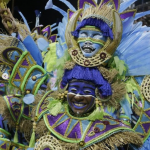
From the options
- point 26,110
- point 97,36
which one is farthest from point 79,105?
point 26,110

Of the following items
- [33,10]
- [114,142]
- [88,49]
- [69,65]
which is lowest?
[114,142]

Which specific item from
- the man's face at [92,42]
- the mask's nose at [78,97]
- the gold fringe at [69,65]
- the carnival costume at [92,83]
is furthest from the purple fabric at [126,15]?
the mask's nose at [78,97]

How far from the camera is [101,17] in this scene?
176cm

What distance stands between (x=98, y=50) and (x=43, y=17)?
3.72 meters

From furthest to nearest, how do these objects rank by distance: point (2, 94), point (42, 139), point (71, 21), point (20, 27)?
point (2, 94) < point (20, 27) < point (71, 21) < point (42, 139)

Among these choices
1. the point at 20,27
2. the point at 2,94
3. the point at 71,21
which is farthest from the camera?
the point at 2,94

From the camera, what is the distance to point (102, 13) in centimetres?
179

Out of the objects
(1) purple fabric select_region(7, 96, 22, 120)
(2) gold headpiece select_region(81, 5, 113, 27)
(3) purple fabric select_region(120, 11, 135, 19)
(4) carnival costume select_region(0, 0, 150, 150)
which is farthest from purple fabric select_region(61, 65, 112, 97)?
(1) purple fabric select_region(7, 96, 22, 120)

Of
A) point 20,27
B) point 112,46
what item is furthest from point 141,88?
point 20,27

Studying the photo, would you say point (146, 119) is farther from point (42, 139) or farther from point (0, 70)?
point (0, 70)

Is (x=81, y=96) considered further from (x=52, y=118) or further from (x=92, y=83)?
(x=52, y=118)

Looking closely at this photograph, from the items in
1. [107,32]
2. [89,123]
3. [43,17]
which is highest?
[43,17]

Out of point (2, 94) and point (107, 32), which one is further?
point (2, 94)

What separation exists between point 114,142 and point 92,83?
0.41 meters
